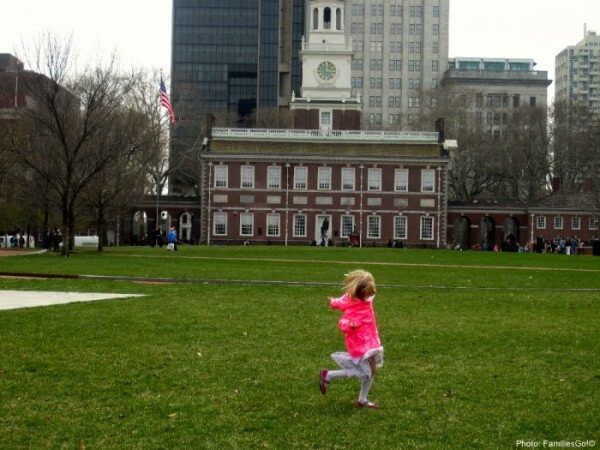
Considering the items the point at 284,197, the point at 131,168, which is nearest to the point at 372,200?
the point at 284,197

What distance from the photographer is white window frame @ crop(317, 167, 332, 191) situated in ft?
216

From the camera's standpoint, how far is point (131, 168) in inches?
1971

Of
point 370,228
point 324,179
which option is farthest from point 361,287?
point 370,228

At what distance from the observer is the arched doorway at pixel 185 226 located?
6962 cm

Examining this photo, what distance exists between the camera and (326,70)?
76.2m

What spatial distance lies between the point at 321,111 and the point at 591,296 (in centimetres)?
5796

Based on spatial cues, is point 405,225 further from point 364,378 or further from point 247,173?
point 364,378

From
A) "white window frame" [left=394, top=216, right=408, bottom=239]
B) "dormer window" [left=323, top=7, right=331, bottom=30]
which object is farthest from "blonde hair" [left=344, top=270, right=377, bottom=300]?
"dormer window" [left=323, top=7, right=331, bottom=30]

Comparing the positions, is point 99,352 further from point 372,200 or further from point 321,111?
point 321,111

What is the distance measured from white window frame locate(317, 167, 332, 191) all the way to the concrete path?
47.8 m

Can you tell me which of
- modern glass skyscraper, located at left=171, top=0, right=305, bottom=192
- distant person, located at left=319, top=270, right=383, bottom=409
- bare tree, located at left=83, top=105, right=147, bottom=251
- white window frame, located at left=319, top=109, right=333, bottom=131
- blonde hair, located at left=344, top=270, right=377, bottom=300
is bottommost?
distant person, located at left=319, top=270, right=383, bottom=409

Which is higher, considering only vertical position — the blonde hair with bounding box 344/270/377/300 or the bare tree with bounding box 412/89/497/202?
the bare tree with bounding box 412/89/497/202

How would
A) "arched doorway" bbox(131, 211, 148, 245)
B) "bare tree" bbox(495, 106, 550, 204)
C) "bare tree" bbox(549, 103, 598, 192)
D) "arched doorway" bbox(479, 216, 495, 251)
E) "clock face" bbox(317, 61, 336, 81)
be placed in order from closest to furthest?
1. "arched doorway" bbox(479, 216, 495, 251)
2. "arched doorway" bbox(131, 211, 148, 245)
3. "clock face" bbox(317, 61, 336, 81)
4. "bare tree" bbox(549, 103, 598, 192)
5. "bare tree" bbox(495, 106, 550, 204)

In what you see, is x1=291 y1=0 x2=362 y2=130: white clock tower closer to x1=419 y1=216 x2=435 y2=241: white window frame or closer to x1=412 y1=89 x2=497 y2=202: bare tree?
x1=412 y1=89 x2=497 y2=202: bare tree
